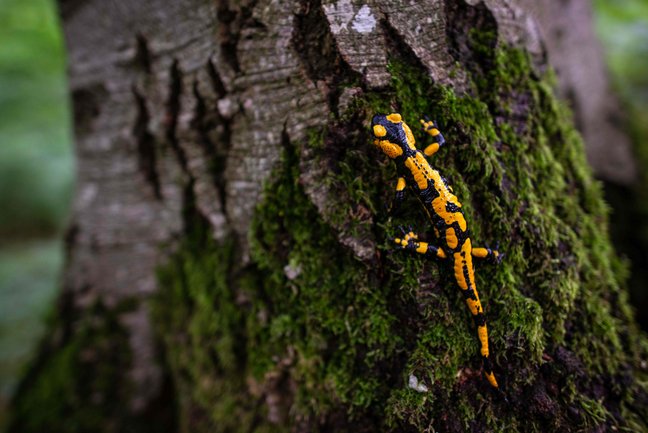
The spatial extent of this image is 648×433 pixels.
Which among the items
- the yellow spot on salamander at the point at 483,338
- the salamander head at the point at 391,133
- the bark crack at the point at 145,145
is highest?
the salamander head at the point at 391,133

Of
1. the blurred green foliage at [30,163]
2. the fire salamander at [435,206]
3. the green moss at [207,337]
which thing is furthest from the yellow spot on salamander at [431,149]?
the blurred green foliage at [30,163]

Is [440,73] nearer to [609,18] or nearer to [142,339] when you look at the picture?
[142,339]

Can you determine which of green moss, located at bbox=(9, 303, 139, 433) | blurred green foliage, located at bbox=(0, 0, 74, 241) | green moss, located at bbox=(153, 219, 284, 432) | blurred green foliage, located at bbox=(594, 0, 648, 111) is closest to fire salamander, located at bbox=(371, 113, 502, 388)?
green moss, located at bbox=(153, 219, 284, 432)

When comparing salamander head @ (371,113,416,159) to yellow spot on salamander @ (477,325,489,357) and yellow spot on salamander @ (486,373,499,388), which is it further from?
yellow spot on salamander @ (486,373,499,388)

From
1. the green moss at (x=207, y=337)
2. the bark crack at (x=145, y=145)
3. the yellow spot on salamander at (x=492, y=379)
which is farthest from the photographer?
the bark crack at (x=145, y=145)

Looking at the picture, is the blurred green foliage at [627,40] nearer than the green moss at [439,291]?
No

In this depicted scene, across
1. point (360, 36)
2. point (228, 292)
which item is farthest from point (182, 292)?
point (360, 36)

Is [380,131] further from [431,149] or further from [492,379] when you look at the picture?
[492,379]

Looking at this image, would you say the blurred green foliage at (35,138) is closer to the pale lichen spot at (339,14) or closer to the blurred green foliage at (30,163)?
the blurred green foliage at (30,163)
